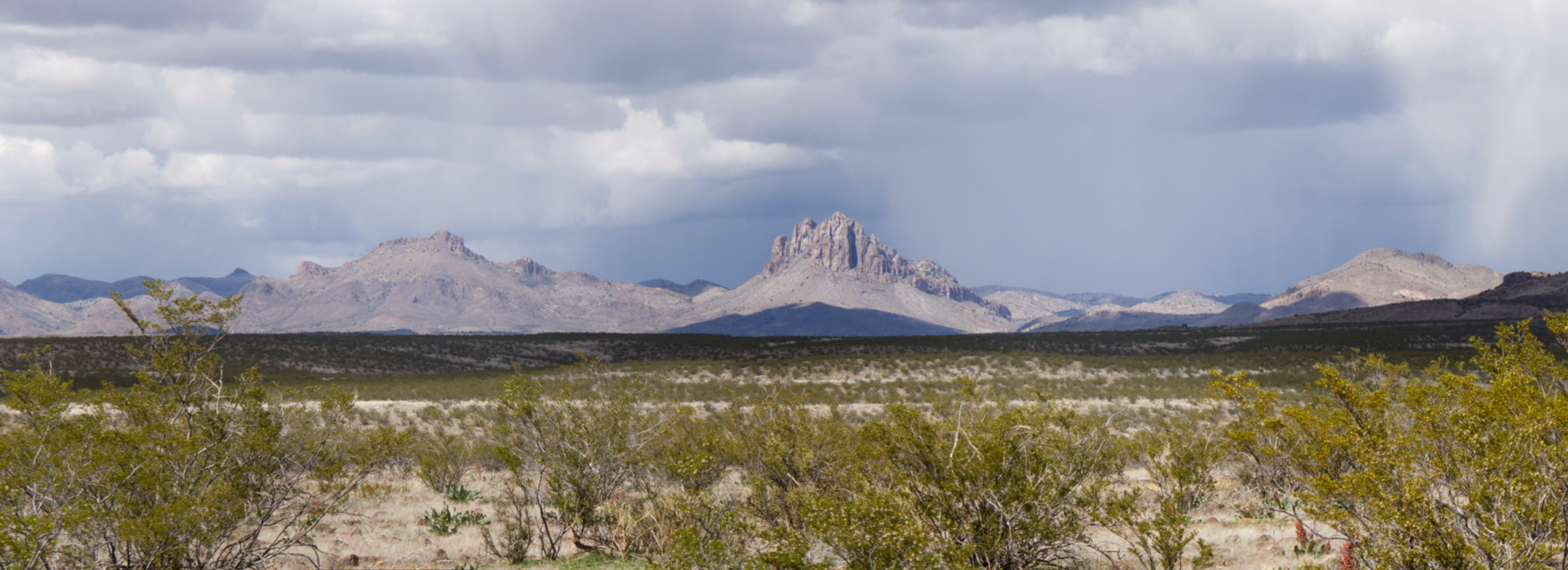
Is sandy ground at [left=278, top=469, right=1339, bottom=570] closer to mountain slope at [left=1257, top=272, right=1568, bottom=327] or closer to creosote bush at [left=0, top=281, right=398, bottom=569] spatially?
creosote bush at [left=0, top=281, right=398, bottom=569]

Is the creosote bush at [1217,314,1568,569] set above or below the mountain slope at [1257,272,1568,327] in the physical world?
below

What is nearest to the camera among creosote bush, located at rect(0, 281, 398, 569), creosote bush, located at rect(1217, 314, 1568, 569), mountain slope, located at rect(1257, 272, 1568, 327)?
creosote bush, located at rect(1217, 314, 1568, 569)

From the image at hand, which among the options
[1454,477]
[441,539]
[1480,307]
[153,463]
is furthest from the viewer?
[1480,307]

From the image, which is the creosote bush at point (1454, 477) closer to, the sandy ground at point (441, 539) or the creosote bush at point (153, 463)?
the sandy ground at point (441, 539)

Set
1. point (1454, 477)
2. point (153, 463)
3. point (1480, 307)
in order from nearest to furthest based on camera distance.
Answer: point (1454, 477) < point (153, 463) < point (1480, 307)

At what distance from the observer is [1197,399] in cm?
3778

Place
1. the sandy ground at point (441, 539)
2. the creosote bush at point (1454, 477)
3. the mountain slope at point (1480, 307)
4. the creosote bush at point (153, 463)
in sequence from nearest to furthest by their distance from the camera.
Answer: the creosote bush at point (1454, 477)
the creosote bush at point (153, 463)
the sandy ground at point (441, 539)
the mountain slope at point (1480, 307)

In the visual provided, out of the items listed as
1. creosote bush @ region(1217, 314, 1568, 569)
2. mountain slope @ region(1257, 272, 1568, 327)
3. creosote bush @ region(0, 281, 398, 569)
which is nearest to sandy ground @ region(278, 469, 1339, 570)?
creosote bush @ region(0, 281, 398, 569)

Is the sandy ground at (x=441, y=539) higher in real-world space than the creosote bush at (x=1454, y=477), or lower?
lower

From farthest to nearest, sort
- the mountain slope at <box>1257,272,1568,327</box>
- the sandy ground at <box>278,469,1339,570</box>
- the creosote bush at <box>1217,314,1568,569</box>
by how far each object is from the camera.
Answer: the mountain slope at <box>1257,272,1568,327</box> < the sandy ground at <box>278,469,1339,570</box> < the creosote bush at <box>1217,314,1568,569</box>

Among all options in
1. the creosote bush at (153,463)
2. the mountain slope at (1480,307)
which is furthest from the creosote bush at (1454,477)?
the mountain slope at (1480,307)

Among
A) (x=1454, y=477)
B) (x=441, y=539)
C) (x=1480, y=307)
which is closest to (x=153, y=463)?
(x=441, y=539)

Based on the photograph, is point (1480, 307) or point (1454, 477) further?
point (1480, 307)

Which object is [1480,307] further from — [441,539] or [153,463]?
[153,463]
